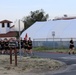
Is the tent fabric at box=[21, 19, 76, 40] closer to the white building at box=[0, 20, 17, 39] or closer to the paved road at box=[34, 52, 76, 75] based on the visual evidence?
the white building at box=[0, 20, 17, 39]

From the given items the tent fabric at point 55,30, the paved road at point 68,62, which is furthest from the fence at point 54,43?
the paved road at point 68,62

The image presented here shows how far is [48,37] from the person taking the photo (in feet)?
198

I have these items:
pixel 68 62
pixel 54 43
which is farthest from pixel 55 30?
pixel 68 62

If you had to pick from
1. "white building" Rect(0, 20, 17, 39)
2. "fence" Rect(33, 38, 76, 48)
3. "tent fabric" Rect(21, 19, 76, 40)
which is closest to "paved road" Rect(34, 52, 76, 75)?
"fence" Rect(33, 38, 76, 48)

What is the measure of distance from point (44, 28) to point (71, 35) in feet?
32.9

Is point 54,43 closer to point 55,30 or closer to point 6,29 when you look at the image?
point 55,30

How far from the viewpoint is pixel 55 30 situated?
62.0 meters

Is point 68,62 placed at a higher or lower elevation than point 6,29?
lower

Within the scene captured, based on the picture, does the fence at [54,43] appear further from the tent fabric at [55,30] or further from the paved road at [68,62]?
the paved road at [68,62]

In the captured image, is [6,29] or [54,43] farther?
[6,29]

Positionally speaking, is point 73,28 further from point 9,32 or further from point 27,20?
point 27,20

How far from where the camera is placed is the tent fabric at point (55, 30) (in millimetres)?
58603

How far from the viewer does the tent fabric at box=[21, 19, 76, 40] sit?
192 ft

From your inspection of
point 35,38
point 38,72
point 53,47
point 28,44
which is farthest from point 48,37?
point 38,72
